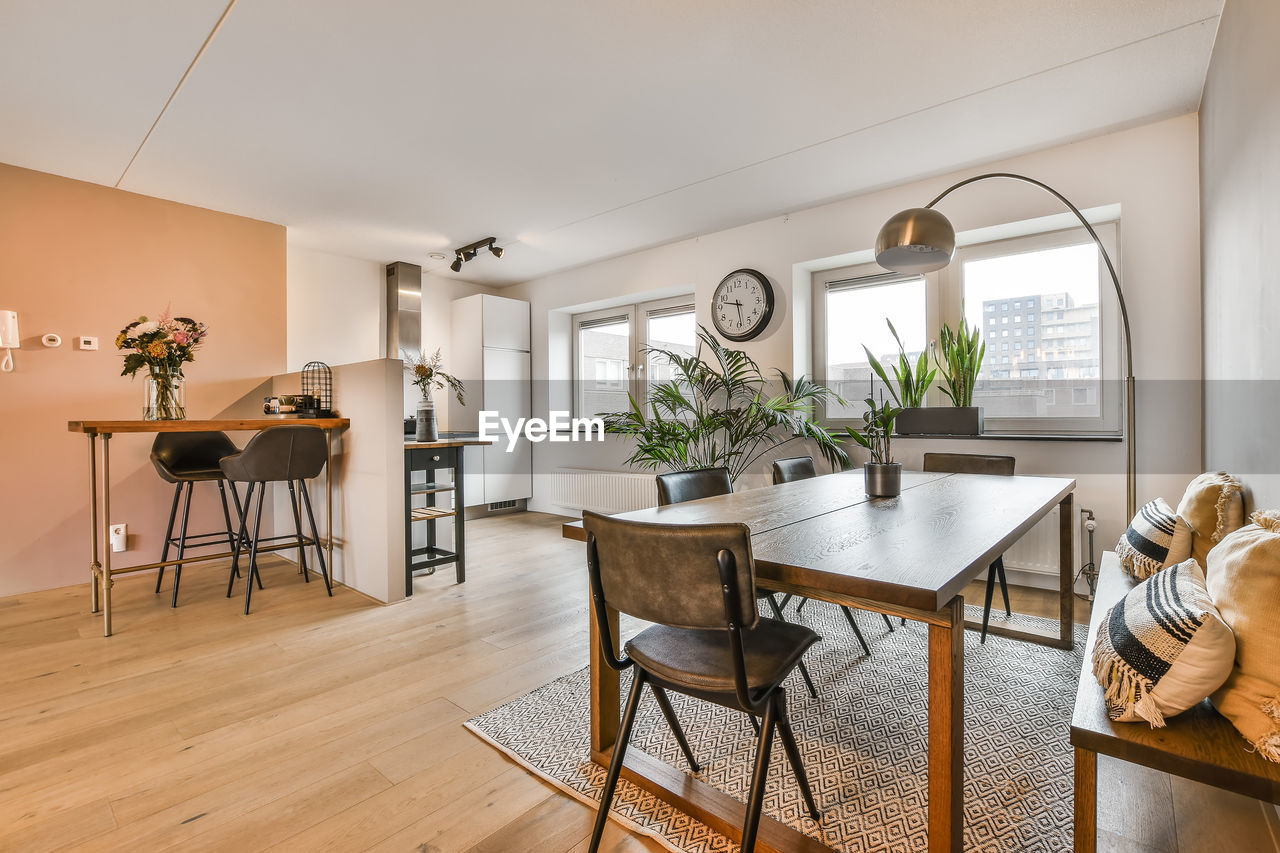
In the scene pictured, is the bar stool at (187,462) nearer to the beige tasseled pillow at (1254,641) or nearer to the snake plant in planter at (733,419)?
the snake plant in planter at (733,419)

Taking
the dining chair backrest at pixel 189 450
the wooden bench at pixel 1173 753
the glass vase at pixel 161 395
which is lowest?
the wooden bench at pixel 1173 753

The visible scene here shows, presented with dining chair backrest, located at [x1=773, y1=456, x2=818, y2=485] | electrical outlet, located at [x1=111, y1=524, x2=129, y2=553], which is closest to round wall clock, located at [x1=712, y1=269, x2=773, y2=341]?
dining chair backrest, located at [x1=773, y1=456, x2=818, y2=485]

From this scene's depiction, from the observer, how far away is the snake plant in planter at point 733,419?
4.03 m

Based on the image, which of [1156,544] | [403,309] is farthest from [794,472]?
[403,309]

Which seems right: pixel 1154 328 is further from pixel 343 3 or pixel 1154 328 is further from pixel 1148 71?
pixel 343 3

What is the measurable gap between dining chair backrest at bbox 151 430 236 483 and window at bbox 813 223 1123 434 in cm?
449

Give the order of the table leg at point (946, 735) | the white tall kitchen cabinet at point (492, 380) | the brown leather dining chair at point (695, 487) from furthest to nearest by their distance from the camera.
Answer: the white tall kitchen cabinet at point (492, 380)
the brown leather dining chair at point (695, 487)
the table leg at point (946, 735)

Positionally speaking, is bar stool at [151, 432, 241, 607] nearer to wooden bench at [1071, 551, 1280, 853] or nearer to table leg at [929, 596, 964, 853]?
table leg at [929, 596, 964, 853]

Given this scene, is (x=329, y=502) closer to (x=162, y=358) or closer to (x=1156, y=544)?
(x=162, y=358)

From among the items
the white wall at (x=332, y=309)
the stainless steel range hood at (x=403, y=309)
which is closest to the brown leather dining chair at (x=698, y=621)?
the white wall at (x=332, y=309)

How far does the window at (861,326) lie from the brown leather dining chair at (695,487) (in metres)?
2.12

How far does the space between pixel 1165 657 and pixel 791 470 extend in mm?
2061

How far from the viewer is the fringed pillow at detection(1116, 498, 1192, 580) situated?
1800 mm

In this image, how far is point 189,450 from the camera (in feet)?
12.0
